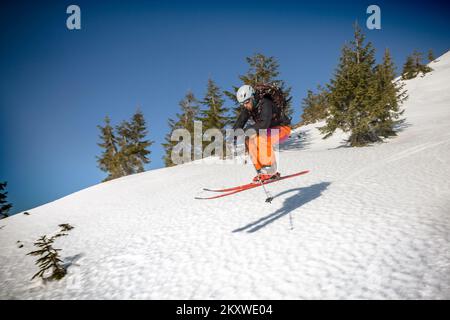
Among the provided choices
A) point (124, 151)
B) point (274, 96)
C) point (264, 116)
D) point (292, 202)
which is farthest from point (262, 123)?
point (124, 151)

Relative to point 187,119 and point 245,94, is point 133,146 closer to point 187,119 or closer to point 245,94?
point 187,119

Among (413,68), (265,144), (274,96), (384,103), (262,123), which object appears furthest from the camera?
(413,68)

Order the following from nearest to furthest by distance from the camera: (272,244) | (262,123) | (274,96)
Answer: (272,244)
(262,123)
(274,96)

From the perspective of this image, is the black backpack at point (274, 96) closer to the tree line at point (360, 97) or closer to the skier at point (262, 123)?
the skier at point (262, 123)

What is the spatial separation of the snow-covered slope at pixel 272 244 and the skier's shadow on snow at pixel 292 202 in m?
0.03

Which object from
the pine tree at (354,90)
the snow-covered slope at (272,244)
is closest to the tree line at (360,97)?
the pine tree at (354,90)

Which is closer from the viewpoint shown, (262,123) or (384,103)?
(262,123)

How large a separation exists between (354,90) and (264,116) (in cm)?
1674

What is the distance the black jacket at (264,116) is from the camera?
5.11 meters

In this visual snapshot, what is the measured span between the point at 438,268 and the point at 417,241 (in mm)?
930

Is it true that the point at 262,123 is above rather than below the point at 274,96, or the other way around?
below

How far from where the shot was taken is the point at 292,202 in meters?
7.81
